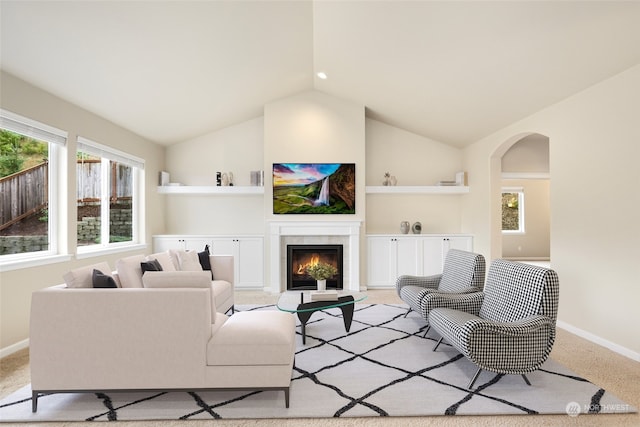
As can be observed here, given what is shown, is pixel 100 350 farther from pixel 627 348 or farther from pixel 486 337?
pixel 627 348

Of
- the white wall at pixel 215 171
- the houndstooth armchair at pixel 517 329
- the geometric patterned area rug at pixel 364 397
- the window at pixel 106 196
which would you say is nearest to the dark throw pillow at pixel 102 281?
the geometric patterned area rug at pixel 364 397

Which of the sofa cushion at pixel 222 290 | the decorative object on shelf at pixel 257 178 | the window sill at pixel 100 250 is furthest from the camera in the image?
the decorative object on shelf at pixel 257 178

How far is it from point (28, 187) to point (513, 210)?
10309 millimetres

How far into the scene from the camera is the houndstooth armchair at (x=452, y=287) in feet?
11.4

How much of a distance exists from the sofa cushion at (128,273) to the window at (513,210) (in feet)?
30.6

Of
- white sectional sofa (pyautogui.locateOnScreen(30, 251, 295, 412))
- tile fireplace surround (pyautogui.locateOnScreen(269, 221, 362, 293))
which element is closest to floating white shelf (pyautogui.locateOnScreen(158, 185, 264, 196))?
tile fireplace surround (pyautogui.locateOnScreen(269, 221, 362, 293))

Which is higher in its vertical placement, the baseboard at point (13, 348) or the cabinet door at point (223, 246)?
the cabinet door at point (223, 246)

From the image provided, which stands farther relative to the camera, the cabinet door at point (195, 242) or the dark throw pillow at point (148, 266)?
the cabinet door at point (195, 242)

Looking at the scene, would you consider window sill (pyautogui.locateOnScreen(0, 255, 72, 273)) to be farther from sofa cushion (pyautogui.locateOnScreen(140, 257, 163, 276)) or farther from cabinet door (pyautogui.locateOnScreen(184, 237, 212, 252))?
cabinet door (pyautogui.locateOnScreen(184, 237, 212, 252))

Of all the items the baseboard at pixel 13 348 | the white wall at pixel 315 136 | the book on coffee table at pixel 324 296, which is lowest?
the baseboard at pixel 13 348

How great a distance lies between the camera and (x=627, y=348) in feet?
10.7

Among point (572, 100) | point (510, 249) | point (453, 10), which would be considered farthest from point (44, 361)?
point (510, 249)

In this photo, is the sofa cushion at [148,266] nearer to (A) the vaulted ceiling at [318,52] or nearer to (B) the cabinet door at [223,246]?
(A) the vaulted ceiling at [318,52]

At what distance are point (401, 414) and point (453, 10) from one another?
10.3 ft
